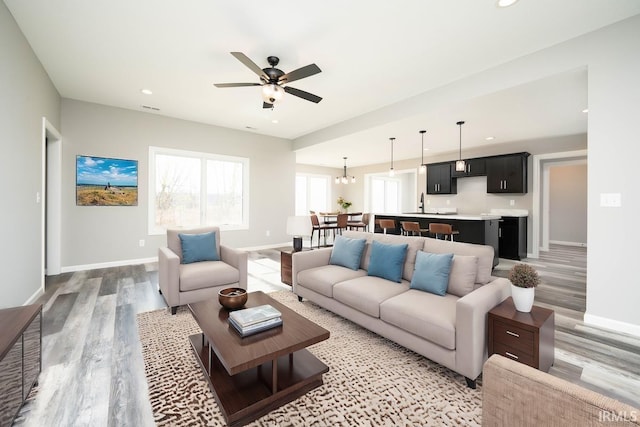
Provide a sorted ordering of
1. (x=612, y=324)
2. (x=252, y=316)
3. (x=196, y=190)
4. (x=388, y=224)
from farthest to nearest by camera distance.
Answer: (x=388, y=224)
(x=196, y=190)
(x=612, y=324)
(x=252, y=316)

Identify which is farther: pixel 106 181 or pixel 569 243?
pixel 569 243

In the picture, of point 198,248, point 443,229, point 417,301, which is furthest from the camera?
point 443,229

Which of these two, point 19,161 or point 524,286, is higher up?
point 19,161

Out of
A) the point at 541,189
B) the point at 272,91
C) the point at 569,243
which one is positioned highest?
the point at 272,91

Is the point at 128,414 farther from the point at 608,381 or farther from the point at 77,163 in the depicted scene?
the point at 77,163

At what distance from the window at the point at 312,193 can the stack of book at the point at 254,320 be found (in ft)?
27.4

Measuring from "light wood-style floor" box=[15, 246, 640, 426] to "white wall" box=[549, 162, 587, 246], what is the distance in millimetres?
4950

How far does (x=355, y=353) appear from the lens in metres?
2.21

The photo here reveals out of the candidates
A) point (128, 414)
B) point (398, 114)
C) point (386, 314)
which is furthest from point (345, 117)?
point (128, 414)

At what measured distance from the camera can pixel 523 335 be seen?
1.74m

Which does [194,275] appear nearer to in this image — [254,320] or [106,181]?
[254,320]

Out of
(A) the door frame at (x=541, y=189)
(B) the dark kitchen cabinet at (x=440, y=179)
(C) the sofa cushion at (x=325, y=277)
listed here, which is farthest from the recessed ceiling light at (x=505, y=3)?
(B) the dark kitchen cabinet at (x=440, y=179)

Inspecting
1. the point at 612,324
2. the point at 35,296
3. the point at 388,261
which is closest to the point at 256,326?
the point at 388,261

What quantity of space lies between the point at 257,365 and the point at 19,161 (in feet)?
11.2
